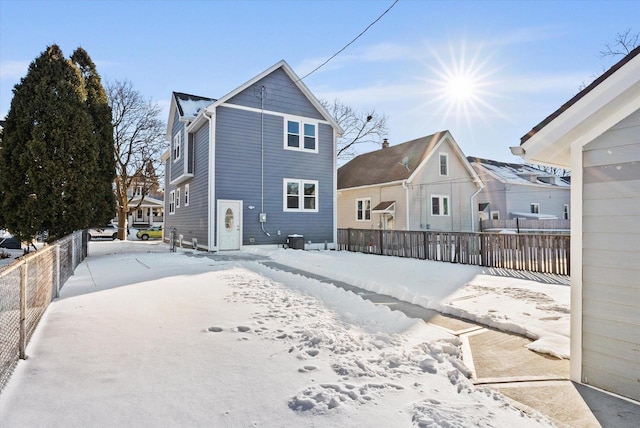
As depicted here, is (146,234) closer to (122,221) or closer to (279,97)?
(122,221)

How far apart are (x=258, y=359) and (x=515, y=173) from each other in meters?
34.8

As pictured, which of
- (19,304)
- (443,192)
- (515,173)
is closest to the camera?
(19,304)

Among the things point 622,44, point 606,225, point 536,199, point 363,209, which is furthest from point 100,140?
point 536,199

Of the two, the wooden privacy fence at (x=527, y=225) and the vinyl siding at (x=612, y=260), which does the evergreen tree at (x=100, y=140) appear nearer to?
the vinyl siding at (x=612, y=260)

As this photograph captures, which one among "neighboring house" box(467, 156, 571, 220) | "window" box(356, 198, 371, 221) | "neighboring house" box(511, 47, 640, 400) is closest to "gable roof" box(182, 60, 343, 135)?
"window" box(356, 198, 371, 221)

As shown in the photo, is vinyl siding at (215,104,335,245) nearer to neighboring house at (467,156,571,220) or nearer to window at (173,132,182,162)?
window at (173,132,182,162)

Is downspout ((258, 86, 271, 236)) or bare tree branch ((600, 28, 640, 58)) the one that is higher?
bare tree branch ((600, 28, 640, 58))

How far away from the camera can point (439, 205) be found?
20766mm

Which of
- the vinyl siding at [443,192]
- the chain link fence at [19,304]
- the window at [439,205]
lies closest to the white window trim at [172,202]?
the vinyl siding at [443,192]

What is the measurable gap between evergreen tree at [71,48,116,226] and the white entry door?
3839 mm

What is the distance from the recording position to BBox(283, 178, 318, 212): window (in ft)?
50.4

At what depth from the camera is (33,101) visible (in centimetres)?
1056

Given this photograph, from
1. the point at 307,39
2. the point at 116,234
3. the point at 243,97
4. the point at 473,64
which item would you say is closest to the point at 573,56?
the point at 473,64

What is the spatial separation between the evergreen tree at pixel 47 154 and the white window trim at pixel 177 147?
6.11 m
